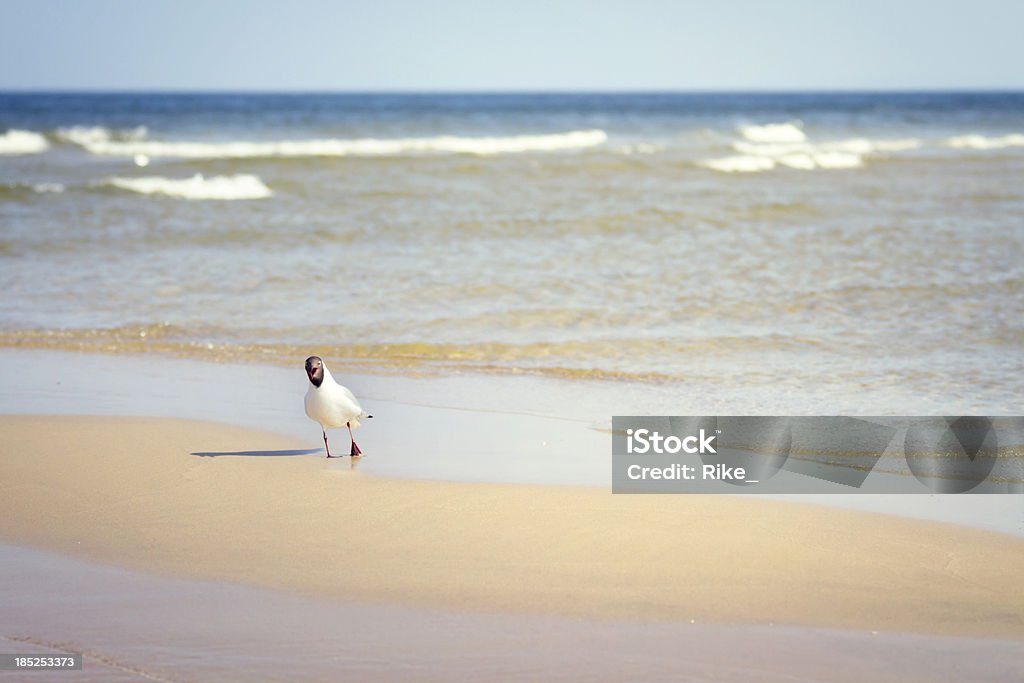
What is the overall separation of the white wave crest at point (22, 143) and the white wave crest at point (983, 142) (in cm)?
2559

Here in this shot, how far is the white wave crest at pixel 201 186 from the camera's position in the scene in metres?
18.3

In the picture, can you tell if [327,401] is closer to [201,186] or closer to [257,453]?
[257,453]

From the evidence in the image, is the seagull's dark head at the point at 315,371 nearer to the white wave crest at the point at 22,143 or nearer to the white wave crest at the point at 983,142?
the white wave crest at the point at 22,143

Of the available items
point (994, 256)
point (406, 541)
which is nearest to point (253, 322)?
point (406, 541)

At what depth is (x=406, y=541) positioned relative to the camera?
14.6 feet

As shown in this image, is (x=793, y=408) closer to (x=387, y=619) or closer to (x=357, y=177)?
(x=387, y=619)

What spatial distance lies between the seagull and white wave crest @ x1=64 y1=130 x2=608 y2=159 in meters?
20.9

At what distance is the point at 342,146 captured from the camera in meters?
32.5

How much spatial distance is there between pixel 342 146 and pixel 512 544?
29.2 m

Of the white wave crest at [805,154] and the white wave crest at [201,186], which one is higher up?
the white wave crest at [805,154]

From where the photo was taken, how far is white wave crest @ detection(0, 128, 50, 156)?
103 ft

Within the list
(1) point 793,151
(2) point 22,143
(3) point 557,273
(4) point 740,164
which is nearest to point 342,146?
(2) point 22,143

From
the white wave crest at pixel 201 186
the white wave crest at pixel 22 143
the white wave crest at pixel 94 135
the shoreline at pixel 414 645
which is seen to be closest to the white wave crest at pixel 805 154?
the white wave crest at pixel 201 186

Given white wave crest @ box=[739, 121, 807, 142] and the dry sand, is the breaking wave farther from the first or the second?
the dry sand
